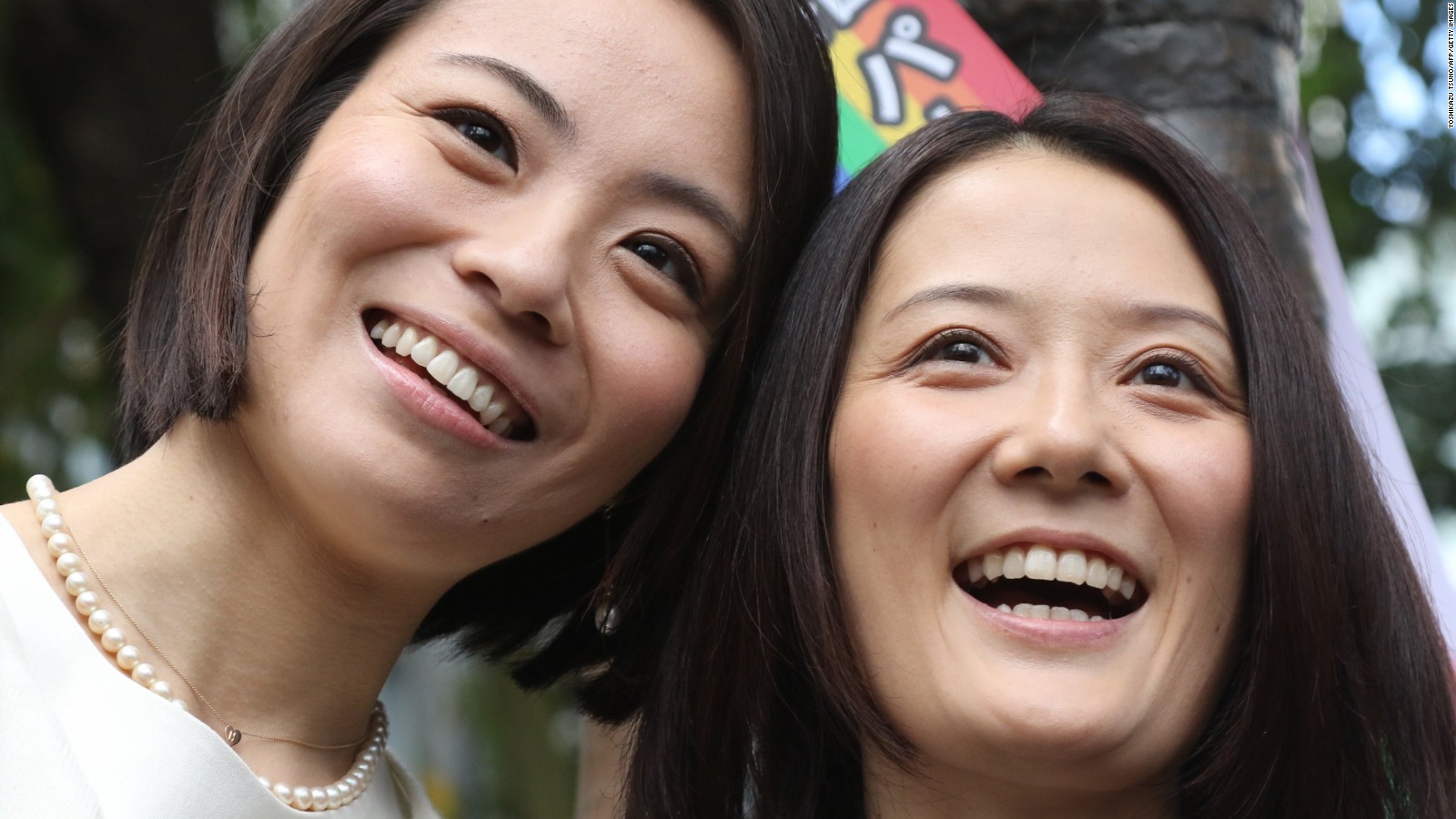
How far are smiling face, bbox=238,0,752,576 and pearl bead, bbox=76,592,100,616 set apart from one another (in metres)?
0.36

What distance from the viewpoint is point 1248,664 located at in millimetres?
2512

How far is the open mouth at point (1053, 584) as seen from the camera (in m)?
2.45

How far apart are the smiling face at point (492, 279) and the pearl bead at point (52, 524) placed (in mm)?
359

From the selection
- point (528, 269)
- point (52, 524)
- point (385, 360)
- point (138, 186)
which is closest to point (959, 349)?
point (528, 269)

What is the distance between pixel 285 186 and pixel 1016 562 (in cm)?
145

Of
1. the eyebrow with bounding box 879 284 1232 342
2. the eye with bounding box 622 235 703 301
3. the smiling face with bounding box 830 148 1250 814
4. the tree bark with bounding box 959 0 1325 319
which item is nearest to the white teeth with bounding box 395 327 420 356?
the eye with bounding box 622 235 703 301

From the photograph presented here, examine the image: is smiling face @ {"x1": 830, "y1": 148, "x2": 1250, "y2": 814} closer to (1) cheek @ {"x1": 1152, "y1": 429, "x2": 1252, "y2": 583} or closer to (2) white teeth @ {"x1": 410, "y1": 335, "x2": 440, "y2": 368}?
(1) cheek @ {"x1": 1152, "y1": 429, "x2": 1252, "y2": 583}

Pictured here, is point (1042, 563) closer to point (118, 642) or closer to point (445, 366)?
point (445, 366)

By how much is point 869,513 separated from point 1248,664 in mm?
640

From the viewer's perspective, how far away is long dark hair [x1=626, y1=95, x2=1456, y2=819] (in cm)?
250

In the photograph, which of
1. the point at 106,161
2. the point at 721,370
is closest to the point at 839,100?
the point at 721,370

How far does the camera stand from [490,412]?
2.69 m

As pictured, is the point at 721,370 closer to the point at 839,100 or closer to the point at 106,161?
the point at 839,100

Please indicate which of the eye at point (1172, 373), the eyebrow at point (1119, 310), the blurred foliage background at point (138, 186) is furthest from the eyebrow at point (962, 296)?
the blurred foliage background at point (138, 186)
